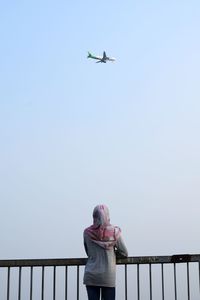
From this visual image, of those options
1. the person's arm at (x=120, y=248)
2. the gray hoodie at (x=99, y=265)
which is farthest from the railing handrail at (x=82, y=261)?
the gray hoodie at (x=99, y=265)

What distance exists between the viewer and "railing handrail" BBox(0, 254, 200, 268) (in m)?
6.79

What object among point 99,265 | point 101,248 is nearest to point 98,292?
point 99,265

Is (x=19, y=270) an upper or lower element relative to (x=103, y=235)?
lower

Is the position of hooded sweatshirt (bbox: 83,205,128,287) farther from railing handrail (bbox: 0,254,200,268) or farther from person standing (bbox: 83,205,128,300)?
railing handrail (bbox: 0,254,200,268)

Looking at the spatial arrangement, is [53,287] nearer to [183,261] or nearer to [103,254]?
[103,254]

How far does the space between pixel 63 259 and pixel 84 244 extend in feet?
1.35

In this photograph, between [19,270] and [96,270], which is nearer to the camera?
[96,270]

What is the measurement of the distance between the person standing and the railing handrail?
0.35 metres

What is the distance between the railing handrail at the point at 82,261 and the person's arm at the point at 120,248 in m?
0.17

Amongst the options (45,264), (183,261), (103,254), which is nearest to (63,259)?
(45,264)

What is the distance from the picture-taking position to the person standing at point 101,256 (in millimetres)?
6375

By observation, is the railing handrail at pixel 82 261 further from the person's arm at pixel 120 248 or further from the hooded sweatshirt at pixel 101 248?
the hooded sweatshirt at pixel 101 248

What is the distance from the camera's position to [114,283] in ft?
21.2

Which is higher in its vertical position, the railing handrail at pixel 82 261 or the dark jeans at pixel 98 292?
the railing handrail at pixel 82 261
